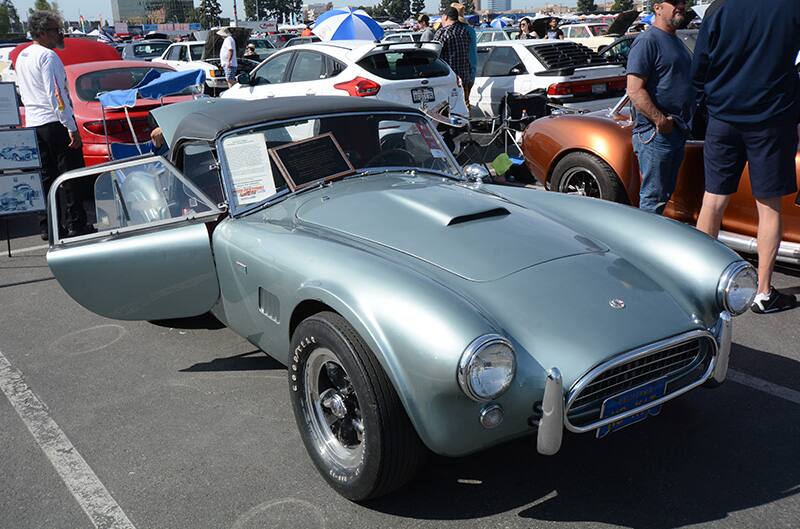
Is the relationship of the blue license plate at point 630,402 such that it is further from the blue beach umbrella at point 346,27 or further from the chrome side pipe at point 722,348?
the blue beach umbrella at point 346,27

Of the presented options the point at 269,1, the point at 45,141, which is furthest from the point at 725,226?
the point at 269,1

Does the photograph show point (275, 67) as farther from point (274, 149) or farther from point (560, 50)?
point (274, 149)

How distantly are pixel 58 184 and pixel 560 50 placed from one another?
8732 mm

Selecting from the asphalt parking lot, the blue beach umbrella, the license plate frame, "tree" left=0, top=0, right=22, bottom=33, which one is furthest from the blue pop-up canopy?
"tree" left=0, top=0, right=22, bottom=33

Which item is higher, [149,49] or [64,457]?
[149,49]

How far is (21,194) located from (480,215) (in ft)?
16.5

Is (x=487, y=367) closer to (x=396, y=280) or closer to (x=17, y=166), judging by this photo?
(x=396, y=280)

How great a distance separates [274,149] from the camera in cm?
403

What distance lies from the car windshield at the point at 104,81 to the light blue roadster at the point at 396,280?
14.0 ft

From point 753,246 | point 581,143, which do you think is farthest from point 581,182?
point 753,246

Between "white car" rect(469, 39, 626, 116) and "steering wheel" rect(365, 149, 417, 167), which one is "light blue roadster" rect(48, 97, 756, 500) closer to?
"steering wheel" rect(365, 149, 417, 167)

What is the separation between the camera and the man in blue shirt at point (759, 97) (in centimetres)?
446

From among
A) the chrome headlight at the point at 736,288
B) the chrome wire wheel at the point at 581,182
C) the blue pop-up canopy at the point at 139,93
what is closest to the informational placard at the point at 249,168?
the chrome headlight at the point at 736,288

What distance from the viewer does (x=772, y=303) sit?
4.77 meters
